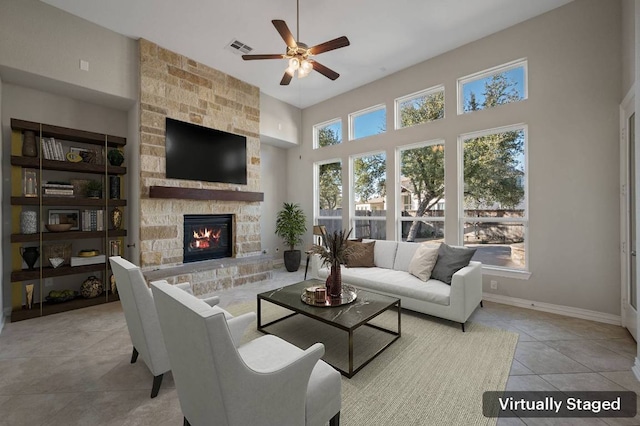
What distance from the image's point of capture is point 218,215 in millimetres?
5156

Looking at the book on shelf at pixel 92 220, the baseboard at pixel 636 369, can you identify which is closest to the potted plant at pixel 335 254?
the baseboard at pixel 636 369

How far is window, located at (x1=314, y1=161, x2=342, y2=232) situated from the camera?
598 centimetres

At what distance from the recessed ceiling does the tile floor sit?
3.76 m

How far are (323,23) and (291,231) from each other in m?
3.76

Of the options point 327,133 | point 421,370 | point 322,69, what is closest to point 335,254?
point 421,370

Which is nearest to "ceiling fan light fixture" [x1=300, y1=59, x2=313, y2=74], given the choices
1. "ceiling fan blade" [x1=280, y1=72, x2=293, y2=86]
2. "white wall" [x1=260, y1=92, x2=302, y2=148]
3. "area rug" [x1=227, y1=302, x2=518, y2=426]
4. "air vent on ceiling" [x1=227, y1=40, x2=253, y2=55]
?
"ceiling fan blade" [x1=280, y1=72, x2=293, y2=86]

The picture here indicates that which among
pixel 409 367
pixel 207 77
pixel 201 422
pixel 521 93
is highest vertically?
pixel 207 77

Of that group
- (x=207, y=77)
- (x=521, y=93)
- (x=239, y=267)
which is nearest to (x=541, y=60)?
(x=521, y=93)

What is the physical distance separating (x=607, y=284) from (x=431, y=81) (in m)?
3.56

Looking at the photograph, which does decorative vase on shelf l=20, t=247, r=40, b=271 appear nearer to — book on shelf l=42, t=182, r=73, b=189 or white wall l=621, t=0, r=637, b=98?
book on shelf l=42, t=182, r=73, b=189

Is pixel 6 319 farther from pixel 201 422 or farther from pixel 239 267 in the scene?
pixel 201 422

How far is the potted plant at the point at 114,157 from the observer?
13.2 ft

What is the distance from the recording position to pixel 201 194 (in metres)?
4.59

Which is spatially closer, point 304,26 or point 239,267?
point 304,26
